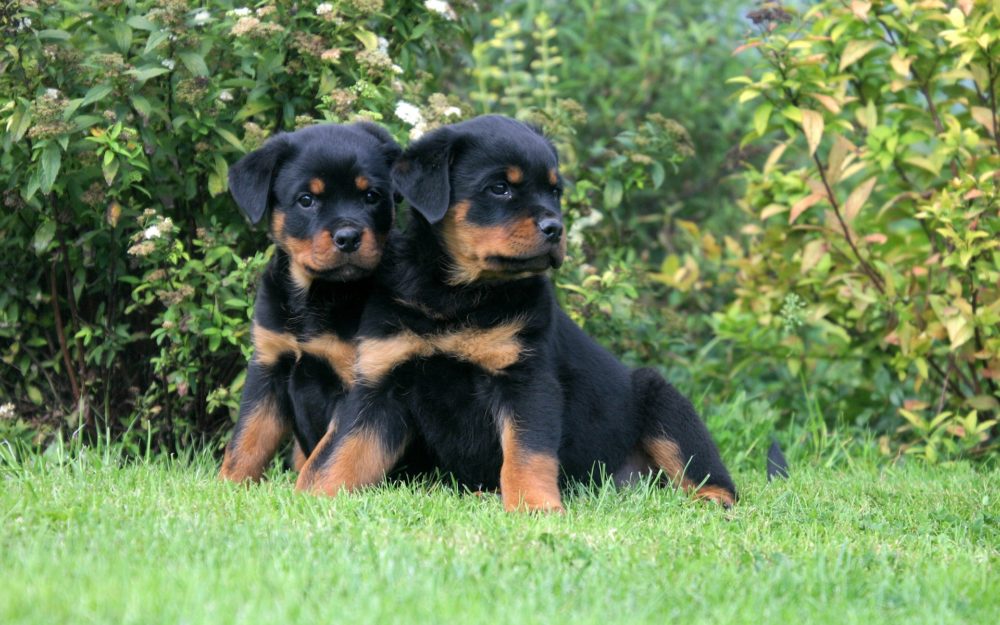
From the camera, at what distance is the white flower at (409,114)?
5160 millimetres

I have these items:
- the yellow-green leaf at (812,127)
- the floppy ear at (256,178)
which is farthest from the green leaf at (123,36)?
the yellow-green leaf at (812,127)

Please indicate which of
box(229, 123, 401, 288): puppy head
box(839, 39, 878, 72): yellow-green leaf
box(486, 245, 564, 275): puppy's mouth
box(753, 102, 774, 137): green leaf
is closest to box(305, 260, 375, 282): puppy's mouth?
box(229, 123, 401, 288): puppy head

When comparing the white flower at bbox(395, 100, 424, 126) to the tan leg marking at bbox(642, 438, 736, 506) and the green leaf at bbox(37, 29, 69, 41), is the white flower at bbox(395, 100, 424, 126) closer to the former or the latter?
the green leaf at bbox(37, 29, 69, 41)

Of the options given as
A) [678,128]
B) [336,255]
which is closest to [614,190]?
Result: [678,128]

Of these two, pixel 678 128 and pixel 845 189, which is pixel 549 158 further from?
pixel 845 189

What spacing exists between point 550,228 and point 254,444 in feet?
4.67

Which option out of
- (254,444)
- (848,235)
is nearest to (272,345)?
(254,444)

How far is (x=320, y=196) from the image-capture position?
14.9ft

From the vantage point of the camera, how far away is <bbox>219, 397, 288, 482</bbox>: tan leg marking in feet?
15.1

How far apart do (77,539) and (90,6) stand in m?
2.57

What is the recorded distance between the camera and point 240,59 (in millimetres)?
5312

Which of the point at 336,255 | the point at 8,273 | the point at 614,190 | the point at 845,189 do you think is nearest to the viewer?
the point at 336,255

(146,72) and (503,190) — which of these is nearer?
(503,190)

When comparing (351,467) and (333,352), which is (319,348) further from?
(351,467)
